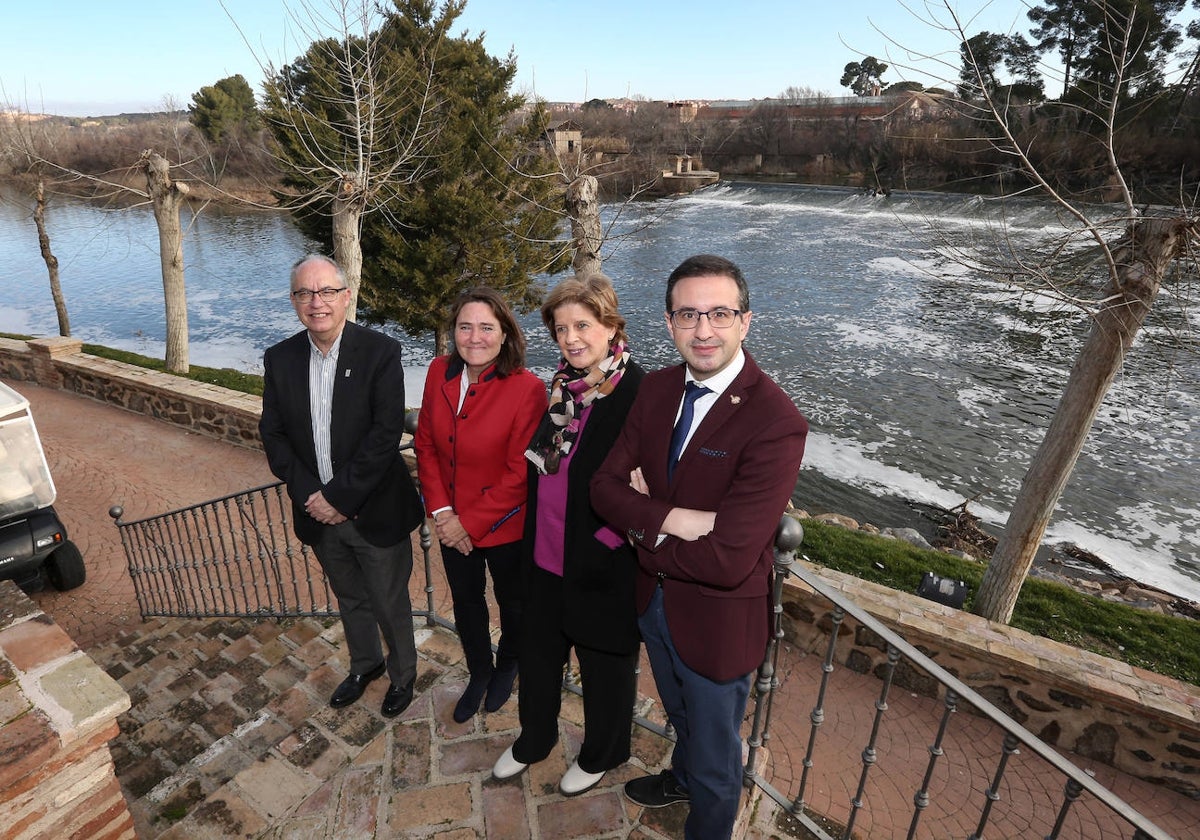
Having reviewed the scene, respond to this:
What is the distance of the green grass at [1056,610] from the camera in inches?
214

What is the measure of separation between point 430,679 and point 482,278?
12209 millimetres

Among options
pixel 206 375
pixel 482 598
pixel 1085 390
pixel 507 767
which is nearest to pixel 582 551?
pixel 482 598

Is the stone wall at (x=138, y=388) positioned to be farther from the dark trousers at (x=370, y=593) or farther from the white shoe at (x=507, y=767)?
the white shoe at (x=507, y=767)

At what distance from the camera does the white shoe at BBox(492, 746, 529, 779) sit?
2.55 m

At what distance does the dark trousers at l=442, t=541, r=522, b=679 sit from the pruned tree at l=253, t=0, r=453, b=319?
4771 millimetres

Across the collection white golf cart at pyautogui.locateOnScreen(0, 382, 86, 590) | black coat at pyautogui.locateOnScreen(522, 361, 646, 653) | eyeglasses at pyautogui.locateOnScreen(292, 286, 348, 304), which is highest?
eyeglasses at pyautogui.locateOnScreen(292, 286, 348, 304)

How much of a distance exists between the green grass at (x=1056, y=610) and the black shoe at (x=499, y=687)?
427cm

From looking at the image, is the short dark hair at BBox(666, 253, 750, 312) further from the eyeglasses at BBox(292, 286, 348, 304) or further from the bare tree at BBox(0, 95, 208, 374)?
the bare tree at BBox(0, 95, 208, 374)

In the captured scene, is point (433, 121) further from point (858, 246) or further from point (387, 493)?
point (858, 246)

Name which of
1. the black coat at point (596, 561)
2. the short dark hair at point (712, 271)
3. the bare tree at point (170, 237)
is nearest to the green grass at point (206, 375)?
the bare tree at point (170, 237)

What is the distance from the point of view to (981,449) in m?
13.0

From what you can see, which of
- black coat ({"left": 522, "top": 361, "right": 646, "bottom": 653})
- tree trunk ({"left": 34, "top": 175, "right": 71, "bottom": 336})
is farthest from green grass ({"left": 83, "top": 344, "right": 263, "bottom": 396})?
black coat ({"left": 522, "top": 361, "right": 646, "bottom": 653})

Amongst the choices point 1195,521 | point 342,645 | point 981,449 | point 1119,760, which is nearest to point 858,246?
point 981,449

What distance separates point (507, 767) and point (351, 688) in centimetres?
97
